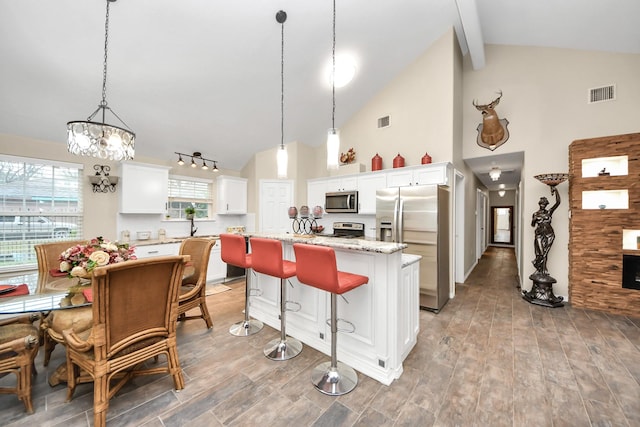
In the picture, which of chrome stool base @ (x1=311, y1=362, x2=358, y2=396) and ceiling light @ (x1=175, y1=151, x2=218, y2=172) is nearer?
chrome stool base @ (x1=311, y1=362, x2=358, y2=396)

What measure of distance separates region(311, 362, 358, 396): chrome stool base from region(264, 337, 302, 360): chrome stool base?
33 cm

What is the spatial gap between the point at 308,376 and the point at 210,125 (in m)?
4.24

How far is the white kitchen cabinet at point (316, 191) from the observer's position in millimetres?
5253

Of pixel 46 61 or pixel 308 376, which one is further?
pixel 46 61

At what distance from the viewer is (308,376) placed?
2.12m

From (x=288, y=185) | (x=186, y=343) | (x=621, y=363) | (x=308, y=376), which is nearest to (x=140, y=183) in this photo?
(x=288, y=185)

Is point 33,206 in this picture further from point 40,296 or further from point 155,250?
point 40,296

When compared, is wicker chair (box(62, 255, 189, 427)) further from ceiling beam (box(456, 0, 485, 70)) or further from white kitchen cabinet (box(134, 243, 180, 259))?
ceiling beam (box(456, 0, 485, 70))

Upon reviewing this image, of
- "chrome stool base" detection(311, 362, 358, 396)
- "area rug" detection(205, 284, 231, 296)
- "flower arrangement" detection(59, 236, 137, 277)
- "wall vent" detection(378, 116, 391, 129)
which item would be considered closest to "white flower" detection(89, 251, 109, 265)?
"flower arrangement" detection(59, 236, 137, 277)

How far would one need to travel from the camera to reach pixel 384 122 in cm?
489

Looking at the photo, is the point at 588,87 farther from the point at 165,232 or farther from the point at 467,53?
the point at 165,232

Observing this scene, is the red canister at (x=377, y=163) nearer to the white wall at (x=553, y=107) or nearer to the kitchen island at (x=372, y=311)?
the white wall at (x=553, y=107)

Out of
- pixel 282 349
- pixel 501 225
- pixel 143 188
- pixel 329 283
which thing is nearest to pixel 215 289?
pixel 143 188

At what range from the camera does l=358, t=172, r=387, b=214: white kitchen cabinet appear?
4467 mm
